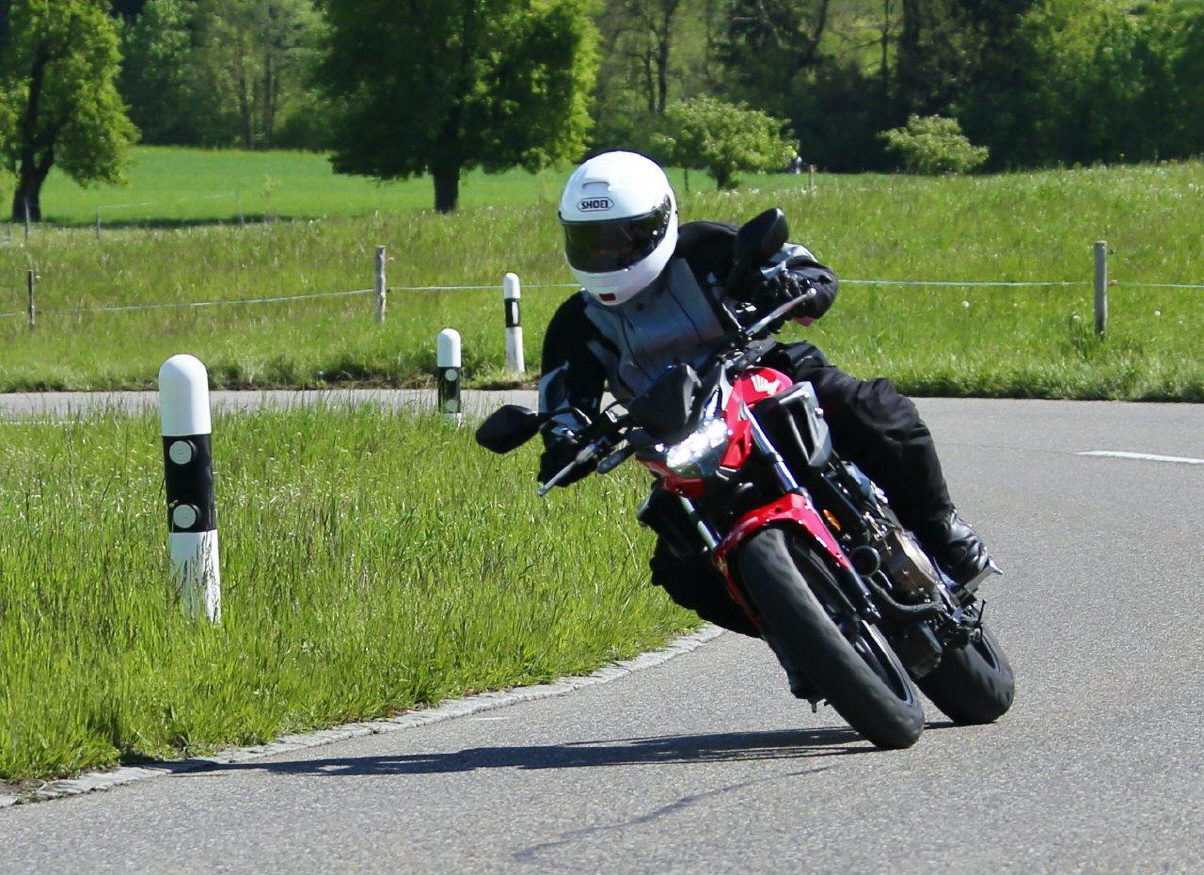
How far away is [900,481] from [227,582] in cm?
273

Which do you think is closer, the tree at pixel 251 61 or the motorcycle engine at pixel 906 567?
the motorcycle engine at pixel 906 567

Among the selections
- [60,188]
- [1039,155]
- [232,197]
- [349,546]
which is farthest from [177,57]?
[349,546]

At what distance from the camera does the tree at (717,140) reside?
2569 inches

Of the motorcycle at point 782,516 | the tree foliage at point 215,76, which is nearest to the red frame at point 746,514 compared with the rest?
the motorcycle at point 782,516

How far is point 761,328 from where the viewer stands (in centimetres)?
514

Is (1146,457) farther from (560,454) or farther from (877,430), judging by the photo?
(560,454)

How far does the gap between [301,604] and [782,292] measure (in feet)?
8.08

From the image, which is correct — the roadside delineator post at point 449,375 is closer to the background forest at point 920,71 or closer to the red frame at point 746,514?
the red frame at point 746,514

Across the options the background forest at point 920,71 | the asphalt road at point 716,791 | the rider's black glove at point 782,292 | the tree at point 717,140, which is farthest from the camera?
the background forest at point 920,71

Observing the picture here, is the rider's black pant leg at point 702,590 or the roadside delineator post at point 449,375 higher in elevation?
the rider's black pant leg at point 702,590

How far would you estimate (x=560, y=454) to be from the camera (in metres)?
5.04

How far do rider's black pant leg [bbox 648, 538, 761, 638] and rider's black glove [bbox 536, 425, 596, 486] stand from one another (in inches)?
19.2

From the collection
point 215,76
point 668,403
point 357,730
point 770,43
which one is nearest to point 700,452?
point 668,403

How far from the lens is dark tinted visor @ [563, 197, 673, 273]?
16.7 ft
